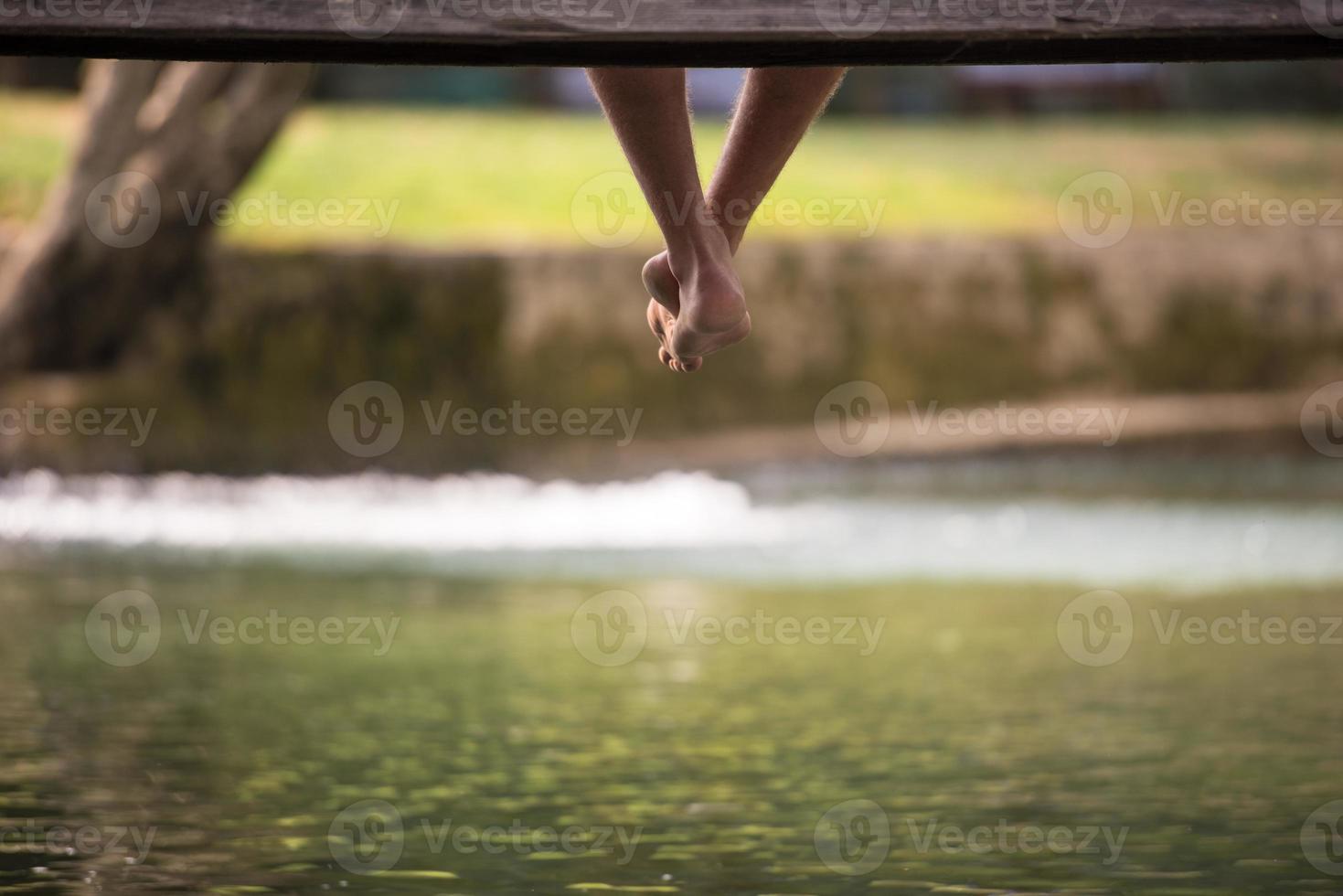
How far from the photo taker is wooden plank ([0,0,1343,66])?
2.22 m

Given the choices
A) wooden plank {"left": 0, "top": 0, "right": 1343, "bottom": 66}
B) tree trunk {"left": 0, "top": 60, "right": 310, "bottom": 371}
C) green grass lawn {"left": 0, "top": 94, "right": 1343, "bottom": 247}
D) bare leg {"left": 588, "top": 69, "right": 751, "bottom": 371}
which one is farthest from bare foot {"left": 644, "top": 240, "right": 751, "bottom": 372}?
green grass lawn {"left": 0, "top": 94, "right": 1343, "bottom": 247}

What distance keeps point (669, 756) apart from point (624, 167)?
466 inches

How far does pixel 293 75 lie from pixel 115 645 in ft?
22.0

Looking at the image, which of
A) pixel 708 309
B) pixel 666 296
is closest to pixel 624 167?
pixel 666 296

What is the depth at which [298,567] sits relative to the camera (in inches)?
325

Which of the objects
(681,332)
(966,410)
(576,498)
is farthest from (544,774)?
(966,410)

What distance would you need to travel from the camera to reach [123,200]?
12.0 metres

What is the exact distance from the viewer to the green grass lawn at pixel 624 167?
14.1 m

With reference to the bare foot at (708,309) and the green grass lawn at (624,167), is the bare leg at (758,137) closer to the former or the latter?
the bare foot at (708,309)

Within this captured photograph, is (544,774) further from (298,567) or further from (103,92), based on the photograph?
(103,92)

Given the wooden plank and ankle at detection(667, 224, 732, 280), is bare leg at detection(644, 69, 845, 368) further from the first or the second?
the wooden plank

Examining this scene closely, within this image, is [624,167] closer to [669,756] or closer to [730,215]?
[669,756]

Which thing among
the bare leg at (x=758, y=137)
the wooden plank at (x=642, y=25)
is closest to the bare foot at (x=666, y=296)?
the bare leg at (x=758, y=137)

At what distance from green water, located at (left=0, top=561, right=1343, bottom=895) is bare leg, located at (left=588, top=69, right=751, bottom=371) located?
2.96 ft
